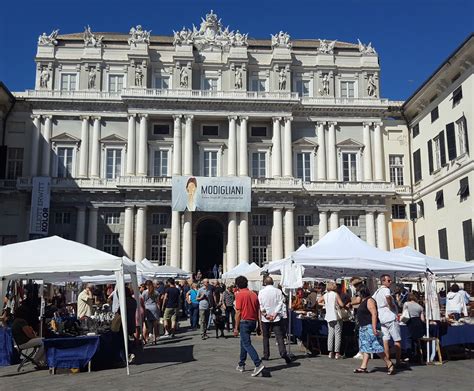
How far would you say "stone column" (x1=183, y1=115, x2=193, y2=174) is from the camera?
38.8 metres

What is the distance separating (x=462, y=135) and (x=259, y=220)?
1547 centimetres

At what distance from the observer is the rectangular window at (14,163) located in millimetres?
39312

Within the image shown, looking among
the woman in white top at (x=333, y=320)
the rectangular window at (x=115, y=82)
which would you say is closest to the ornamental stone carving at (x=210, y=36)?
the rectangular window at (x=115, y=82)

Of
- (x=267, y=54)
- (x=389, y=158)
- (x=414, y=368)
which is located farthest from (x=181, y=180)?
(x=414, y=368)

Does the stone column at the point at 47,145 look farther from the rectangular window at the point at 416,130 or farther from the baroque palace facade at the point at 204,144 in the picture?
the rectangular window at the point at 416,130

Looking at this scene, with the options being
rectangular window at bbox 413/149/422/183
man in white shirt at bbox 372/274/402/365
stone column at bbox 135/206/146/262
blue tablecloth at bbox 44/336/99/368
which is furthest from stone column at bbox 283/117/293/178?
blue tablecloth at bbox 44/336/99/368

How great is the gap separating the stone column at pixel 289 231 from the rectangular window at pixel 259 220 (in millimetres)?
1871

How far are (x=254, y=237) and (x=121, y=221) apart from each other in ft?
32.6

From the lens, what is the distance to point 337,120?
1620 inches

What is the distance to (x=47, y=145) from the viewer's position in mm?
39375

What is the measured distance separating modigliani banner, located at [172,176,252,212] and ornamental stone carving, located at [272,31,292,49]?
479 inches

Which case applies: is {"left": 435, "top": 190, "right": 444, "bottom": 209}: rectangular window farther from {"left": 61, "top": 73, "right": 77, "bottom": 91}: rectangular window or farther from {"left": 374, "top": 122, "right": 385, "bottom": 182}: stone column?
{"left": 61, "top": 73, "right": 77, "bottom": 91}: rectangular window

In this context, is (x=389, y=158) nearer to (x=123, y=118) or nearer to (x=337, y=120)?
(x=337, y=120)

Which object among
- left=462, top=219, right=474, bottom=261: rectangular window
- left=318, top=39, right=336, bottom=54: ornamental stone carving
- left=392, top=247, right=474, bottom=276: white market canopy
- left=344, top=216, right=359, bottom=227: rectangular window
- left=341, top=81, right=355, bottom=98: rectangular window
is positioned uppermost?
left=318, top=39, right=336, bottom=54: ornamental stone carving
